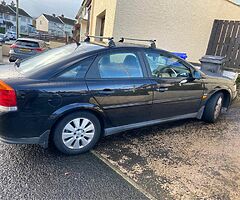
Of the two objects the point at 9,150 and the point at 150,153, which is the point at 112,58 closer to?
the point at 150,153

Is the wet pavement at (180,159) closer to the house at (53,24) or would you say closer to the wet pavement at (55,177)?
the wet pavement at (55,177)

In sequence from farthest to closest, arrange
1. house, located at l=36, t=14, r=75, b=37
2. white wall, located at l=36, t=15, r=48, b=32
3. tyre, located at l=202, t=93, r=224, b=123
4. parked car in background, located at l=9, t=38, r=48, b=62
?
white wall, located at l=36, t=15, r=48, b=32 < house, located at l=36, t=14, r=75, b=37 < parked car in background, located at l=9, t=38, r=48, b=62 < tyre, located at l=202, t=93, r=224, b=123

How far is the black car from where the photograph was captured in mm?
2605

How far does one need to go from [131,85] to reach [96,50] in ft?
2.32

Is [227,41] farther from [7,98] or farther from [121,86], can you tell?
[7,98]

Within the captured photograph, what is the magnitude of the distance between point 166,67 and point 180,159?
1.52 meters

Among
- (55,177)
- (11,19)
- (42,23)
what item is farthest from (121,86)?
(42,23)

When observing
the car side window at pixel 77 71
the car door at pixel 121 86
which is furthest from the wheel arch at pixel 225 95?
the car side window at pixel 77 71

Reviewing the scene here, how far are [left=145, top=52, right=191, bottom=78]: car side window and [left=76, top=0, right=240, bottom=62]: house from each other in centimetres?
479

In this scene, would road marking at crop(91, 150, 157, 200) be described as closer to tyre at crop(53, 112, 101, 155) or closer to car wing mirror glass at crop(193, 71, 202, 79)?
tyre at crop(53, 112, 101, 155)

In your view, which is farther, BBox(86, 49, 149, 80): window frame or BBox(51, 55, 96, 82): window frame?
BBox(86, 49, 149, 80): window frame

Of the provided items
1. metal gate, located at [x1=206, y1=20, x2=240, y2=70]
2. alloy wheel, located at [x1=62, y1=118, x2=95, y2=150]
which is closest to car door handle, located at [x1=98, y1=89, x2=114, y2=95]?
alloy wheel, located at [x1=62, y1=118, x2=95, y2=150]

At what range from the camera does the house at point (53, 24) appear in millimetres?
67500

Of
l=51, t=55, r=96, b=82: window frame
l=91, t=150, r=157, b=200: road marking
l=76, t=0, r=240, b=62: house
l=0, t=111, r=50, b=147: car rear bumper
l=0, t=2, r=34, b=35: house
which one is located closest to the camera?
l=91, t=150, r=157, b=200: road marking
